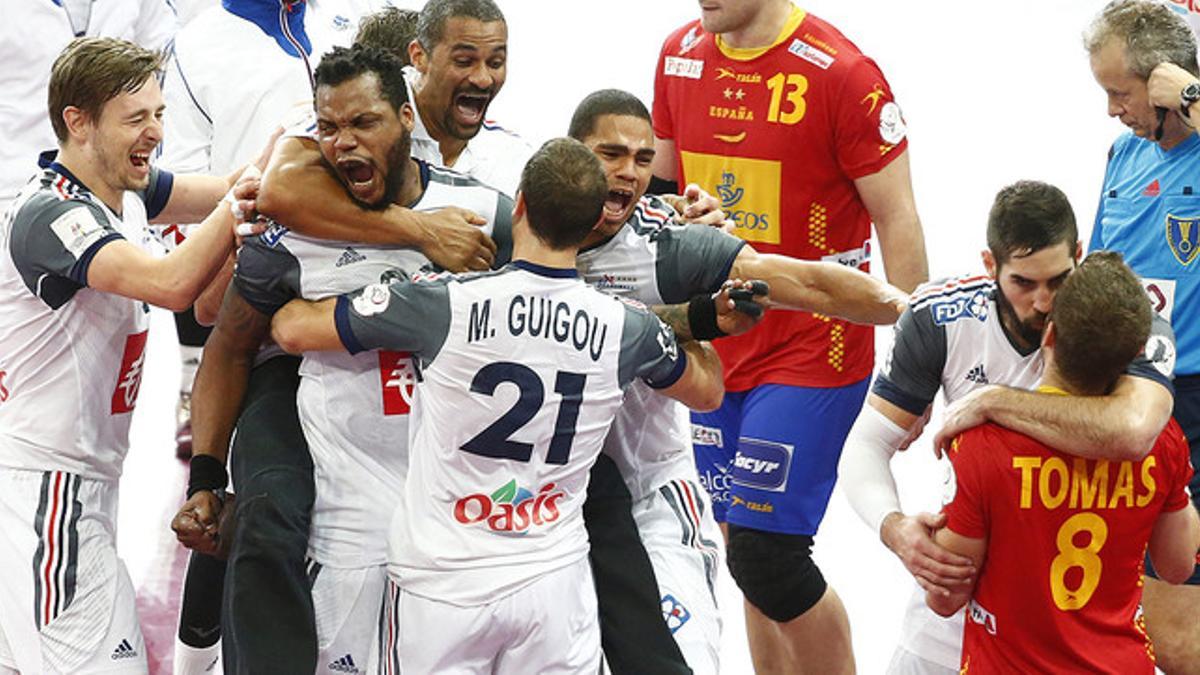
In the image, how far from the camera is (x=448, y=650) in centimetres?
498

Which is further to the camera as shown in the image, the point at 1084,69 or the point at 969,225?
the point at 1084,69

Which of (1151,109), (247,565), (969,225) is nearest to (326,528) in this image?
(247,565)

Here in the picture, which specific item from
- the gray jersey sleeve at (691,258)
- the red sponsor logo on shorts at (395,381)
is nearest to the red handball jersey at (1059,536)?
the gray jersey sleeve at (691,258)

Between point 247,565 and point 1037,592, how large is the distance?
2060mm

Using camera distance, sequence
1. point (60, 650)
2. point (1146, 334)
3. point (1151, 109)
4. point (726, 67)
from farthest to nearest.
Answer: point (726, 67), point (1151, 109), point (60, 650), point (1146, 334)

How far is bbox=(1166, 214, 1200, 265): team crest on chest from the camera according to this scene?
6195 mm

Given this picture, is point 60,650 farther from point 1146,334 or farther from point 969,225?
point 969,225

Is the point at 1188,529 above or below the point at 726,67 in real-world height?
below

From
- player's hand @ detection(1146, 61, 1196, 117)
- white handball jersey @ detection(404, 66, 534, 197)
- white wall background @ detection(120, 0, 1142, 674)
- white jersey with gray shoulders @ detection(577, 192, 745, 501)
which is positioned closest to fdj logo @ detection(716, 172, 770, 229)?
white handball jersey @ detection(404, 66, 534, 197)

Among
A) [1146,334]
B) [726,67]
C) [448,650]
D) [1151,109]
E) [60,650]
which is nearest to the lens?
[1146,334]

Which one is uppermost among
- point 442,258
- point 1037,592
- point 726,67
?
point 726,67

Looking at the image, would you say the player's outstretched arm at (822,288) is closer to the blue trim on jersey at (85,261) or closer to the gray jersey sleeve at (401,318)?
the gray jersey sleeve at (401,318)

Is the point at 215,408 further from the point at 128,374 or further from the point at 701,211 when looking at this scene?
the point at 701,211

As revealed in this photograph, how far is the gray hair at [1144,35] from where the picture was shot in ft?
19.7
